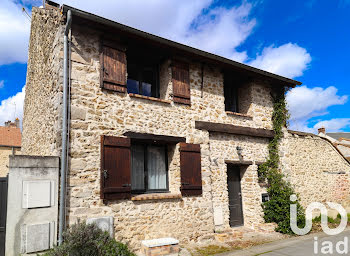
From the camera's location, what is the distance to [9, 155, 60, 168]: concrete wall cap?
15.5 ft

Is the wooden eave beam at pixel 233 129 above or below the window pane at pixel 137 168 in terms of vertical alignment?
above

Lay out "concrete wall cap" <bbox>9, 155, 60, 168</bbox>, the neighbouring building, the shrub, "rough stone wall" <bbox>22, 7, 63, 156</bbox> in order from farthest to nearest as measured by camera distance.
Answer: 1. the neighbouring building
2. "rough stone wall" <bbox>22, 7, 63, 156</bbox>
3. "concrete wall cap" <bbox>9, 155, 60, 168</bbox>
4. the shrub

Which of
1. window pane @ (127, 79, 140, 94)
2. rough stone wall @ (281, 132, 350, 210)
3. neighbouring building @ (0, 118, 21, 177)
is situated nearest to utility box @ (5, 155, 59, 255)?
window pane @ (127, 79, 140, 94)

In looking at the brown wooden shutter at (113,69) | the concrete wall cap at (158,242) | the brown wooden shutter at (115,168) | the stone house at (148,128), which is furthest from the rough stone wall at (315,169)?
the brown wooden shutter at (113,69)

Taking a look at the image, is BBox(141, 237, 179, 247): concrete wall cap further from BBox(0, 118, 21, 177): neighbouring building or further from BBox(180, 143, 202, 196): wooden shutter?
BBox(0, 118, 21, 177): neighbouring building

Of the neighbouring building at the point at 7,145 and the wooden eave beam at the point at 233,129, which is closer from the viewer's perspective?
the wooden eave beam at the point at 233,129

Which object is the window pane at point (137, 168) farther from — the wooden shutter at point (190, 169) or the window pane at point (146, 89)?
the window pane at point (146, 89)

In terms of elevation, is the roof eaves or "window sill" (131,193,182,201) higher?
the roof eaves

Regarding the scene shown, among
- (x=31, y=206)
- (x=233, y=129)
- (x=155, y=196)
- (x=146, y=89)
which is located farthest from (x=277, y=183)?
(x=31, y=206)

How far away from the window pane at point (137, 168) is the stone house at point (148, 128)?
0.08 ft

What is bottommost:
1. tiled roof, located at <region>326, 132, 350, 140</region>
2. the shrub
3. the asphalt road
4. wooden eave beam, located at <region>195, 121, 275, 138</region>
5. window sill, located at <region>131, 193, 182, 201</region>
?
the asphalt road

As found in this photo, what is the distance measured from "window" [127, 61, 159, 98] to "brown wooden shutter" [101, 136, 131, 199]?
1733 mm

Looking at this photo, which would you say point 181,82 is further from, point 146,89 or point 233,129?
point 233,129

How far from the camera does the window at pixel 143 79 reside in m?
7.18
